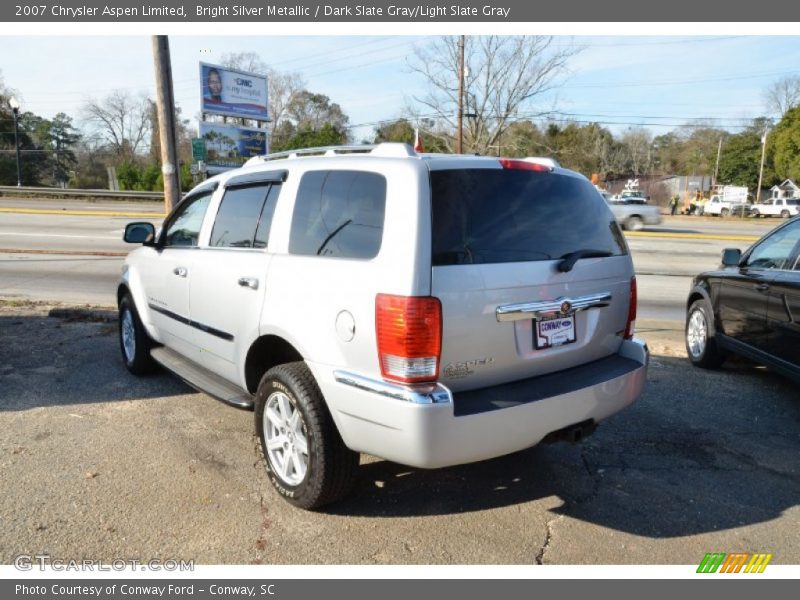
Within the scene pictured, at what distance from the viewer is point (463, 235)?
9.59 ft

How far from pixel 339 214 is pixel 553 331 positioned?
1.33 metres

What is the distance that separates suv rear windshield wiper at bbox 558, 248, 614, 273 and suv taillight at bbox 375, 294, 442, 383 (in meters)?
0.84

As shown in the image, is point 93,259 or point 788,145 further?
point 788,145

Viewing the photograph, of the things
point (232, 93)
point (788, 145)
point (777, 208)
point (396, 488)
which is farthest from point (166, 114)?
point (788, 145)

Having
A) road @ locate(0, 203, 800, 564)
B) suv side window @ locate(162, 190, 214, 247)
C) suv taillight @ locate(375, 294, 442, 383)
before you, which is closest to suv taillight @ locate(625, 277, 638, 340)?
road @ locate(0, 203, 800, 564)

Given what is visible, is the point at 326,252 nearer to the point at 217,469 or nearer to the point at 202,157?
the point at 217,469

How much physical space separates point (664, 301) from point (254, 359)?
8.96 metres

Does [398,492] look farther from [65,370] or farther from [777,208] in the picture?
[777,208]

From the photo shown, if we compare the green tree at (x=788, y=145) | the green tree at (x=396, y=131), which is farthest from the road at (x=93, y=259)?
the green tree at (x=788, y=145)

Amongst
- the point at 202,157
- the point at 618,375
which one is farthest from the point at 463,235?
the point at 202,157

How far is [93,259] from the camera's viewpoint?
13578 mm

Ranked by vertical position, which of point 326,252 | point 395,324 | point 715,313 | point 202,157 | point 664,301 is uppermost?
point 202,157

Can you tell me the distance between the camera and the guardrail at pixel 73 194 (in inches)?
1344

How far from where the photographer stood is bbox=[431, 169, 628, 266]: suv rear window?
290 cm
